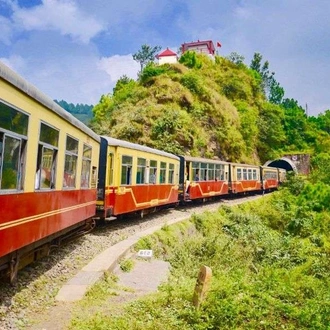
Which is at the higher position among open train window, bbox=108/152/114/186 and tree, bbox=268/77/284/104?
Answer: tree, bbox=268/77/284/104

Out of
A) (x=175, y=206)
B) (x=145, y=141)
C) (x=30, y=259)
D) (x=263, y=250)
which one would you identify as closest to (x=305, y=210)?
(x=175, y=206)

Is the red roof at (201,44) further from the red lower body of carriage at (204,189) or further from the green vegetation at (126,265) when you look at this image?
the green vegetation at (126,265)

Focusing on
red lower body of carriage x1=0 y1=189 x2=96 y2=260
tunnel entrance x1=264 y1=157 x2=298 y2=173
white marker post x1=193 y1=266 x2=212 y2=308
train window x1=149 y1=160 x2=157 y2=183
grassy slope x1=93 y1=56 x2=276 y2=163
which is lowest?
white marker post x1=193 y1=266 x2=212 y2=308

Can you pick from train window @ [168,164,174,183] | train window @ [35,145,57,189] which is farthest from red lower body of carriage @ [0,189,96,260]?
train window @ [168,164,174,183]

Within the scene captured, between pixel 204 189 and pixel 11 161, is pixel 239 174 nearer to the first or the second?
pixel 204 189

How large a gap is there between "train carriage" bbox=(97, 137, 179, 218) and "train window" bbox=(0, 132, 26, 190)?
643 cm

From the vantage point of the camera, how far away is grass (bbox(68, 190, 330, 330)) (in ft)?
18.1

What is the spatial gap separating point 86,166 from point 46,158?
3133 mm

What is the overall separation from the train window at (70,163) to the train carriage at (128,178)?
3.31 m

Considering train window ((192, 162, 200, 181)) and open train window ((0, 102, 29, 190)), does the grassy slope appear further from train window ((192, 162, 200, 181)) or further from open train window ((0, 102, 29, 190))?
open train window ((0, 102, 29, 190))

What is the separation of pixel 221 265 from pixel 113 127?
24.4 meters

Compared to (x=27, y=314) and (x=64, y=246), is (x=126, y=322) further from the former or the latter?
(x=64, y=246)

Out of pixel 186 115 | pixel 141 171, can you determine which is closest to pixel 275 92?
pixel 186 115

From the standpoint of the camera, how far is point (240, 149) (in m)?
40.2
